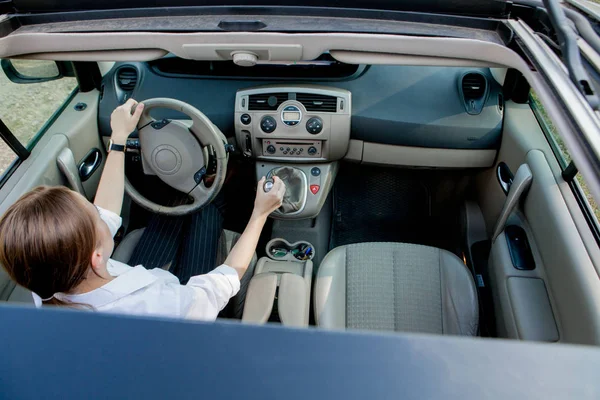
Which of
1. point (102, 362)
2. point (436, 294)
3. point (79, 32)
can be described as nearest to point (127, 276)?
point (102, 362)

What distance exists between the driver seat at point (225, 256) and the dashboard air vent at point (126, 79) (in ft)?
2.96

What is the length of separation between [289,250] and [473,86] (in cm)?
140

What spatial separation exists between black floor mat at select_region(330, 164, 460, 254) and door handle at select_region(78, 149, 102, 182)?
1.53 meters

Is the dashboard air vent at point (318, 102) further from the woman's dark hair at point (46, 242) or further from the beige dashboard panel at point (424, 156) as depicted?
the woman's dark hair at point (46, 242)

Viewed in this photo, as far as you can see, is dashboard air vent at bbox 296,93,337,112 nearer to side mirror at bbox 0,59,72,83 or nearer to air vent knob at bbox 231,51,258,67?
air vent knob at bbox 231,51,258,67

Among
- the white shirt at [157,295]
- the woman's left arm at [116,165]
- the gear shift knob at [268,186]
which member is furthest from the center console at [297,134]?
the white shirt at [157,295]

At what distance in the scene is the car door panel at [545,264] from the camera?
63.0 inches

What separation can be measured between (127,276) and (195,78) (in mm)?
1623

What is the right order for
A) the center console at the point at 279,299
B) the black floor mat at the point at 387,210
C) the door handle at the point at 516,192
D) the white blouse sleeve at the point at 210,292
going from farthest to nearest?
the black floor mat at the point at 387,210, the door handle at the point at 516,192, the center console at the point at 279,299, the white blouse sleeve at the point at 210,292

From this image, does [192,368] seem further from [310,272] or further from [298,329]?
[310,272]

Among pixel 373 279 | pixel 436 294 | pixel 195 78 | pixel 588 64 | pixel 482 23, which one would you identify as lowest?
pixel 436 294

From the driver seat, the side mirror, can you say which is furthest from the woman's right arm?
the side mirror

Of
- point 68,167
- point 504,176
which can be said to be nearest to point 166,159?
point 68,167

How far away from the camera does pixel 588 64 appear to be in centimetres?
129
